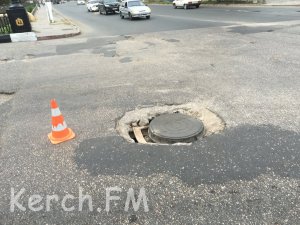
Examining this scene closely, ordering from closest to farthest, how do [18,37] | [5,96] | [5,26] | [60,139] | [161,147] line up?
[161,147]
[60,139]
[5,96]
[18,37]
[5,26]

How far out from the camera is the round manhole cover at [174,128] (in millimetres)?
3921

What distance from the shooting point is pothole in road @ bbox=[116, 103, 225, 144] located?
3975 mm

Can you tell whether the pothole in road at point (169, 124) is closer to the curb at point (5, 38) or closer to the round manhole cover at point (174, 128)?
the round manhole cover at point (174, 128)

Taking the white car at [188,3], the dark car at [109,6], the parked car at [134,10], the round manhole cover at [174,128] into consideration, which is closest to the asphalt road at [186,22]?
Answer: the parked car at [134,10]

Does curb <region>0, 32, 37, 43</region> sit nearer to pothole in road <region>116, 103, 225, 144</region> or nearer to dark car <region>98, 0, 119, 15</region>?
pothole in road <region>116, 103, 225, 144</region>

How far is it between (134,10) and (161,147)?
19241 millimetres

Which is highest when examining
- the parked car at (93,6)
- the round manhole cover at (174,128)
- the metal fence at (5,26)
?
the metal fence at (5,26)

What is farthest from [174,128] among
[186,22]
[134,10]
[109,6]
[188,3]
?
[188,3]

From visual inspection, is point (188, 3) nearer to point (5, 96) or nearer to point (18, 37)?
point (18, 37)

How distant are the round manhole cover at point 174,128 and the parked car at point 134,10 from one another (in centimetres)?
1821

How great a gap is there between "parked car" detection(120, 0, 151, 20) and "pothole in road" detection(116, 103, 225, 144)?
58.0ft

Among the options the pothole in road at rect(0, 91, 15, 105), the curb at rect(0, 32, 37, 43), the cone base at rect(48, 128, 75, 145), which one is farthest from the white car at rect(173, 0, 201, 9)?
the cone base at rect(48, 128, 75, 145)

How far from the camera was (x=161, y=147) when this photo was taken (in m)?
3.76

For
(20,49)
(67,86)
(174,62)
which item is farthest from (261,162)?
(20,49)
